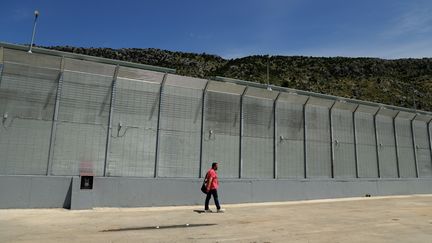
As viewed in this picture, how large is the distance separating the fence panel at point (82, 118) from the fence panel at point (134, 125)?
0.42m

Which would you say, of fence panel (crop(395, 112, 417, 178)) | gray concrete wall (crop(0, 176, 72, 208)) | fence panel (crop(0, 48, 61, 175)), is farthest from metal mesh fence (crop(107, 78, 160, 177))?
fence panel (crop(395, 112, 417, 178))

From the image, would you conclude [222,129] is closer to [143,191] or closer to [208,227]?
[143,191]

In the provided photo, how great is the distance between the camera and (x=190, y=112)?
53.6 ft

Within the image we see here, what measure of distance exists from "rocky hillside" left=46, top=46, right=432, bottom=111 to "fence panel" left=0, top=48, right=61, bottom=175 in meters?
49.7

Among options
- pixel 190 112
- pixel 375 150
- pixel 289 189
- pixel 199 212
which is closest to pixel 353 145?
pixel 375 150

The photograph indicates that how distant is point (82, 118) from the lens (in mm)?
14117

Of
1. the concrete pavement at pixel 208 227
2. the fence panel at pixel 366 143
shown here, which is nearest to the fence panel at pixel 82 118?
the concrete pavement at pixel 208 227

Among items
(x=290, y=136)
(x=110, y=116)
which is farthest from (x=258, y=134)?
(x=110, y=116)

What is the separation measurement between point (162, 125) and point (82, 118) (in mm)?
3216

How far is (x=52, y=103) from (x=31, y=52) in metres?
1.97

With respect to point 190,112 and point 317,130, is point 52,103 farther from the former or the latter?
point 317,130

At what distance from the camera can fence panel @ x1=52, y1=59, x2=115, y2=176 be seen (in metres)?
13.7

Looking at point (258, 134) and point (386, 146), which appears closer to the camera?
point (258, 134)

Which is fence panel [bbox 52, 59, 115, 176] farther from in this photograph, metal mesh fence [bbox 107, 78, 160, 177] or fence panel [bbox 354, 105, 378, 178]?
fence panel [bbox 354, 105, 378, 178]
